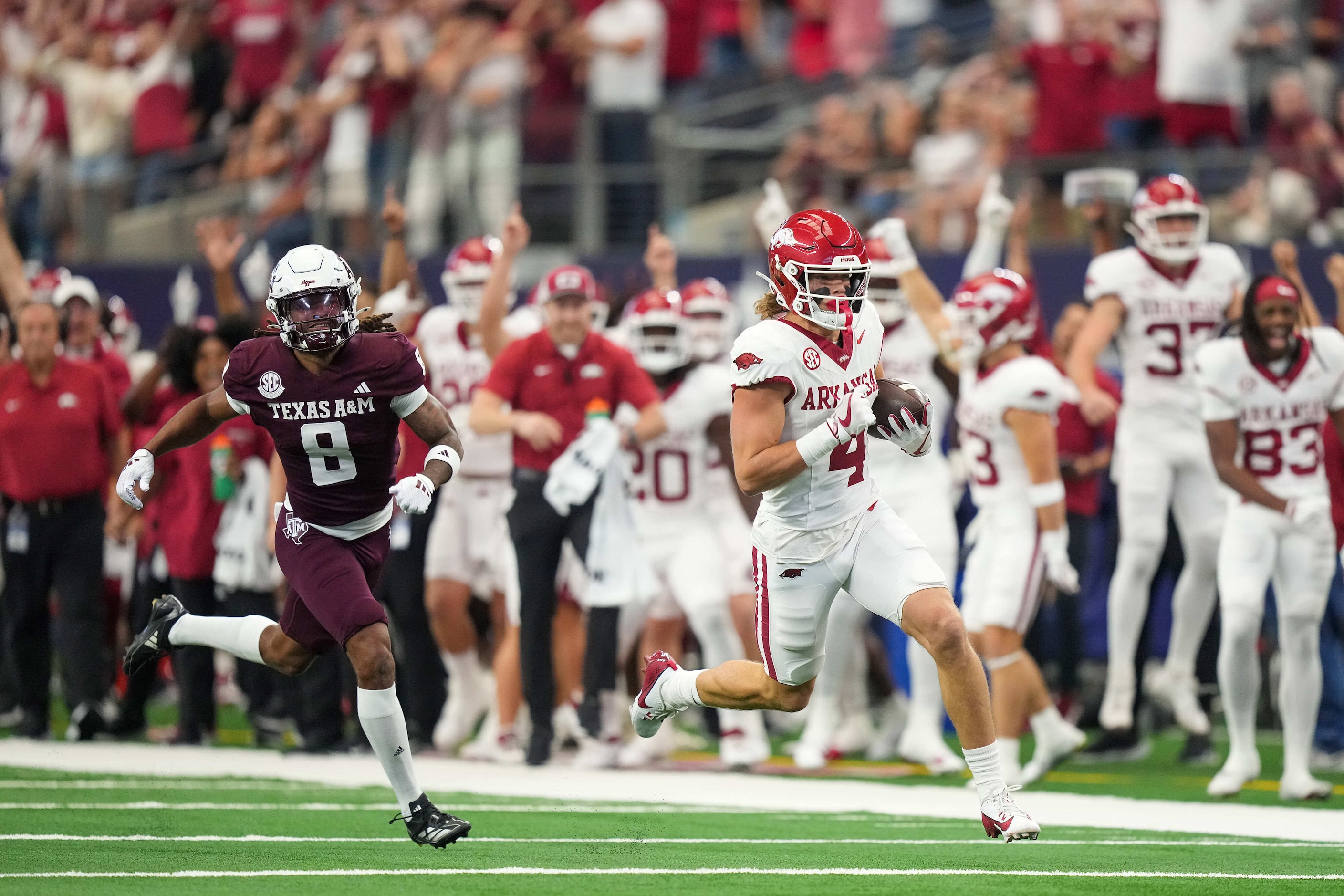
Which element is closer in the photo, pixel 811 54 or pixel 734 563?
pixel 734 563

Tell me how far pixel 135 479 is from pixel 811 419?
249cm

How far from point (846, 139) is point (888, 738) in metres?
5.53

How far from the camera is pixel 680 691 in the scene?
7.59 metres

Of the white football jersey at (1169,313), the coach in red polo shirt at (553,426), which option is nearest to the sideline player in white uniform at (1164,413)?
the white football jersey at (1169,313)

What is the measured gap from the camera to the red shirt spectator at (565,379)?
10.2 meters

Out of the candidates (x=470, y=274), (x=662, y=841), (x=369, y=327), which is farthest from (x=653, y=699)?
(x=470, y=274)

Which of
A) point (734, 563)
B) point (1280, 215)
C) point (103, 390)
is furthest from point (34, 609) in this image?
point (1280, 215)

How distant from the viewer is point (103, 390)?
11203 millimetres

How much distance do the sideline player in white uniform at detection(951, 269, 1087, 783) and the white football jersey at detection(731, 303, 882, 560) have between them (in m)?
2.51

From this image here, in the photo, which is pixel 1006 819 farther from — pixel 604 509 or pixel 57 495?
pixel 57 495

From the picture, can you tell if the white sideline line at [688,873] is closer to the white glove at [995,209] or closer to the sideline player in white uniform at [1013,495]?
the sideline player in white uniform at [1013,495]

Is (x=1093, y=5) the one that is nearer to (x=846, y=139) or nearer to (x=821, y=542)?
(x=846, y=139)

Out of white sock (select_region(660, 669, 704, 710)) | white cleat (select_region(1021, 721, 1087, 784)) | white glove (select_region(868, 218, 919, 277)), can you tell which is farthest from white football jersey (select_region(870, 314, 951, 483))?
white sock (select_region(660, 669, 704, 710))

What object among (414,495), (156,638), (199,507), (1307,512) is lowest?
(156,638)
